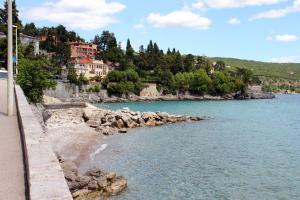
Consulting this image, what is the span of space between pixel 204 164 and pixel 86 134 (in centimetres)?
1831

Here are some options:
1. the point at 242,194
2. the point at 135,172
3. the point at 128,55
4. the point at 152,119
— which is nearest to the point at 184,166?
the point at 135,172

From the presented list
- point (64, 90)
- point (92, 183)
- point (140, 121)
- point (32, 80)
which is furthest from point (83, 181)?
point (64, 90)

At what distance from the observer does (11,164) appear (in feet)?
30.7

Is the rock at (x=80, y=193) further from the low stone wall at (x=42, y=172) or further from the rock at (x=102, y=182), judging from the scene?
the low stone wall at (x=42, y=172)

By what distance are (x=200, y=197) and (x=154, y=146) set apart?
1884cm

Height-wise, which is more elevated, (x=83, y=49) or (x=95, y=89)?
(x=83, y=49)

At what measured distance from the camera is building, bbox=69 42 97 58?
575 ft

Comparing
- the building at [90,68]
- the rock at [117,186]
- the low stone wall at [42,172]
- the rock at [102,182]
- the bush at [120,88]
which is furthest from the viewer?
the building at [90,68]

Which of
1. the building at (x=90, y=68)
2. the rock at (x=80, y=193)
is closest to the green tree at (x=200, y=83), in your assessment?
the building at (x=90, y=68)

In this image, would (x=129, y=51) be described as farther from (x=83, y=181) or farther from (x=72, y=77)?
(x=83, y=181)

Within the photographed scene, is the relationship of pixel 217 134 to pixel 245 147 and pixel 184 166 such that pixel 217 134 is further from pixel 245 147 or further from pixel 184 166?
pixel 184 166

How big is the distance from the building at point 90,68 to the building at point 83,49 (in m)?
15.3

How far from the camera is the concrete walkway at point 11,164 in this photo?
7489 mm

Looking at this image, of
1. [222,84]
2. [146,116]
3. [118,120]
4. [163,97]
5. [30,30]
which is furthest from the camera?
[222,84]
